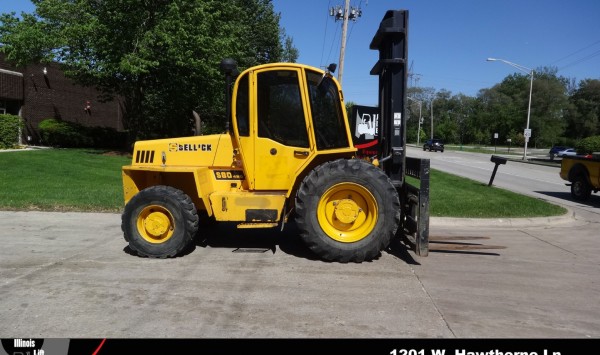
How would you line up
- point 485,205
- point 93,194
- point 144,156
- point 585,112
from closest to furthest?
point 144,156
point 485,205
point 93,194
point 585,112

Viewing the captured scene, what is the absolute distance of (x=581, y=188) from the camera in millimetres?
14344

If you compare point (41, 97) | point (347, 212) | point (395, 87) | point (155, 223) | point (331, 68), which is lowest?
point (155, 223)

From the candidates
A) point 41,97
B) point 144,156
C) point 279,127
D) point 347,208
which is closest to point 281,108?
point 279,127

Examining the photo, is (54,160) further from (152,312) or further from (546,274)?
(546,274)

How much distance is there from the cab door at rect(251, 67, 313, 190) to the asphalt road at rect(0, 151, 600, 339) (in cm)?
124

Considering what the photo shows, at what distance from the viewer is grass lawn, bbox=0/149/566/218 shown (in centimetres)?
1009

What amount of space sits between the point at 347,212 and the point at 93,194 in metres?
7.88

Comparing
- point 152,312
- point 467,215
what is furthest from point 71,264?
point 467,215

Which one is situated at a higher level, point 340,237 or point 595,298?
point 340,237

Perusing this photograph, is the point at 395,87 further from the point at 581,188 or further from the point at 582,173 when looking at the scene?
the point at 581,188

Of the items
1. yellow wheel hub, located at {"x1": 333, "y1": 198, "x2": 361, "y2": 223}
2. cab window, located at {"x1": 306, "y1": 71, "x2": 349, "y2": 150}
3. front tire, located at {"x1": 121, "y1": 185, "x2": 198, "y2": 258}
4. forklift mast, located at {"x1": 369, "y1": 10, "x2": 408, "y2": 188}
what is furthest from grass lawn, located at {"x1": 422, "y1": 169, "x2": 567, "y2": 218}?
front tire, located at {"x1": 121, "y1": 185, "x2": 198, "y2": 258}

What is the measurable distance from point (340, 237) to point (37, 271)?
375cm

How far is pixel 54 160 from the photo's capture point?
19.6 metres

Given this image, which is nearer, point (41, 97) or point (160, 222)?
point (160, 222)
